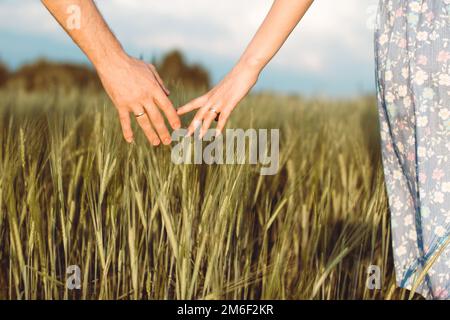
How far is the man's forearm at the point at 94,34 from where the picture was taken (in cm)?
111

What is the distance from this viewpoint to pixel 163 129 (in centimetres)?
113

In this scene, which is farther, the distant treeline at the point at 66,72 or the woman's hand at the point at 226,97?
the distant treeline at the point at 66,72

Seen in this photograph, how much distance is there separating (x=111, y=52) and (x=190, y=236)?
38cm

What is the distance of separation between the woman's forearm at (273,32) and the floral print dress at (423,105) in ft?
0.66

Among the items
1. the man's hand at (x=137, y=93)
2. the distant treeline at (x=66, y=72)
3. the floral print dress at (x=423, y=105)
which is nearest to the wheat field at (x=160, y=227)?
the man's hand at (x=137, y=93)

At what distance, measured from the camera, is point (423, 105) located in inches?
42.8

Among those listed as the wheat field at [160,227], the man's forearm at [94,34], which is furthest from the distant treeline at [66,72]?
the man's forearm at [94,34]

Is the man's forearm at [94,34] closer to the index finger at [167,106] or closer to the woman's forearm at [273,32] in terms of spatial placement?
the index finger at [167,106]

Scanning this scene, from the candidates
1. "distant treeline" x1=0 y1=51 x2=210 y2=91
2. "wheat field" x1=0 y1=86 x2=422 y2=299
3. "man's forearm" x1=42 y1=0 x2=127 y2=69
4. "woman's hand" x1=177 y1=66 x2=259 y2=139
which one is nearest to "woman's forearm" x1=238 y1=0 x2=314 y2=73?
"woman's hand" x1=177 y1=66 x2=259 y2=139

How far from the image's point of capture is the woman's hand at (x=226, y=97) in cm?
107

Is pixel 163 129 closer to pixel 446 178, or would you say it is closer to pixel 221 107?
pixel 221 107

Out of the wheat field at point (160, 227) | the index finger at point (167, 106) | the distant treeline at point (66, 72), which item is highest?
the distant treeline at point (66, 72)

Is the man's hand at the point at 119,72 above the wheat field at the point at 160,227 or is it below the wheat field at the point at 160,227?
above
